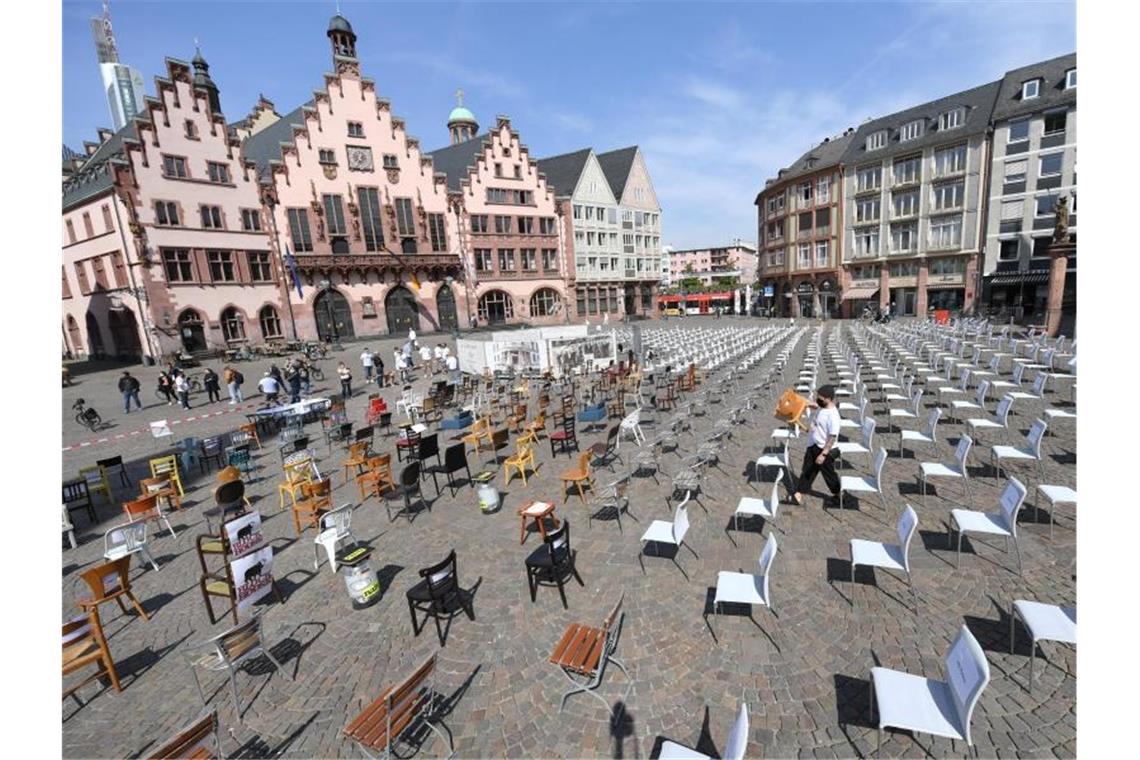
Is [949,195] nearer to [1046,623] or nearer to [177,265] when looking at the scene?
[1046,623]

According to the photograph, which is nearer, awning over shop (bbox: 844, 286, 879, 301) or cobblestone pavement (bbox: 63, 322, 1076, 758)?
cobblestone pavement (bbox: 63, 322, 1076, 758)

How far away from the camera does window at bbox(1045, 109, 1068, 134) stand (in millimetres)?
40531

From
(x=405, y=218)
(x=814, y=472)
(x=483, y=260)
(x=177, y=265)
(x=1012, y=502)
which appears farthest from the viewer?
(x=483, y=260)

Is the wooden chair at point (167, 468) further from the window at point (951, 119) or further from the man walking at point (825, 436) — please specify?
the window at point (951, 119)

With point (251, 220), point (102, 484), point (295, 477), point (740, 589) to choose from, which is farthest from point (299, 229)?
point (740, 589)

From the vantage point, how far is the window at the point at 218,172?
35594 mm

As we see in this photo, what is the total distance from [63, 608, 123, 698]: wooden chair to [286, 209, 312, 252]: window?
40.1 m

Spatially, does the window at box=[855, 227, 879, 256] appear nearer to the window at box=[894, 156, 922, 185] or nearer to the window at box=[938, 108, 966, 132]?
the window at box=[894, 156, 922, 185]

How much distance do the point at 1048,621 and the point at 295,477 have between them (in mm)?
12321

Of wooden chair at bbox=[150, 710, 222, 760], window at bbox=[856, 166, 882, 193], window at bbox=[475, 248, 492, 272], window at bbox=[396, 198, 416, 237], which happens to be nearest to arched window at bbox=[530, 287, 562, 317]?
window at bbox=[475, 248, 492, 272]

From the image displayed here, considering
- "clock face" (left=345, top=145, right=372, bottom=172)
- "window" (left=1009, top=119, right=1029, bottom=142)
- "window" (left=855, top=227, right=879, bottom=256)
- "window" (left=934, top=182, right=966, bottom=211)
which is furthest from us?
"window" (left=855, top=227, right=879, bottom=256)

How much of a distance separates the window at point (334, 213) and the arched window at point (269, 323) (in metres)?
7.97

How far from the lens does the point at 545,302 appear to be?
56125 mm

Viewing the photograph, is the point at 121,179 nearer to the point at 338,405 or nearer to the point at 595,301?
the point at 338,405
